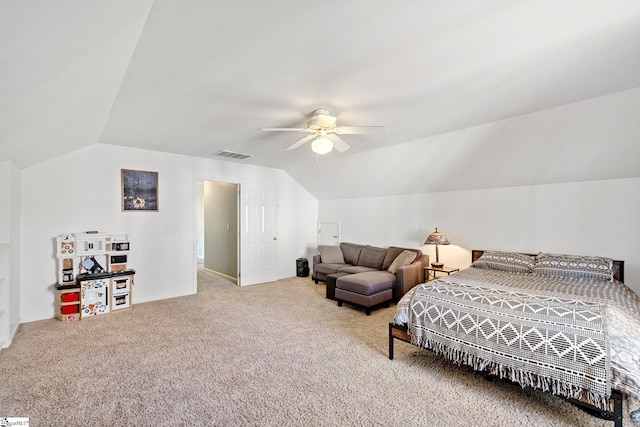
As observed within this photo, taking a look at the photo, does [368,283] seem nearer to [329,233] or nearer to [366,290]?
[366,290]

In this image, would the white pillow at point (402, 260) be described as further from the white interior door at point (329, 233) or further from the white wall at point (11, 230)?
the white wall at point (11, 230)

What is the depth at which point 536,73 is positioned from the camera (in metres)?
2.39

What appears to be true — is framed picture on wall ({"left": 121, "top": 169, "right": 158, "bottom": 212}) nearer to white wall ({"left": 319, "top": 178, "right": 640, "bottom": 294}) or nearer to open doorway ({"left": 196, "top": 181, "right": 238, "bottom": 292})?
open doorway ({"left": 196, "top": 181, "right": 238, "bottom": 292})

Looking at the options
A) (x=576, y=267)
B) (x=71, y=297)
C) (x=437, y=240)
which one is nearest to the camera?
(x=576, y=267)

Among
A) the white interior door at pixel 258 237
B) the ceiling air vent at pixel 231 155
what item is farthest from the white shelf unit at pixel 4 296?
the white interior door at pixel 258 237

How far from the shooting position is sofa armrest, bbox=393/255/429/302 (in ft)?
14.6

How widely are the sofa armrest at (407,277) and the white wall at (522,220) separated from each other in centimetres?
69

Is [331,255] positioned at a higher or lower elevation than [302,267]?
higher

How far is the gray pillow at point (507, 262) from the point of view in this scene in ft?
12.5

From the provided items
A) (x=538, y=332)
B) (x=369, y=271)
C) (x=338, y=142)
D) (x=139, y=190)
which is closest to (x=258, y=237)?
(x=139, y=190)

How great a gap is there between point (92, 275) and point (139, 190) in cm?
146

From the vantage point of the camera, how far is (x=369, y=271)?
16.5ft

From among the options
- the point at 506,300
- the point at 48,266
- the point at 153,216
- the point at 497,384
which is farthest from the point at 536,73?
the point at 48,266

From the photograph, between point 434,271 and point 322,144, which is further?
point 434,271
